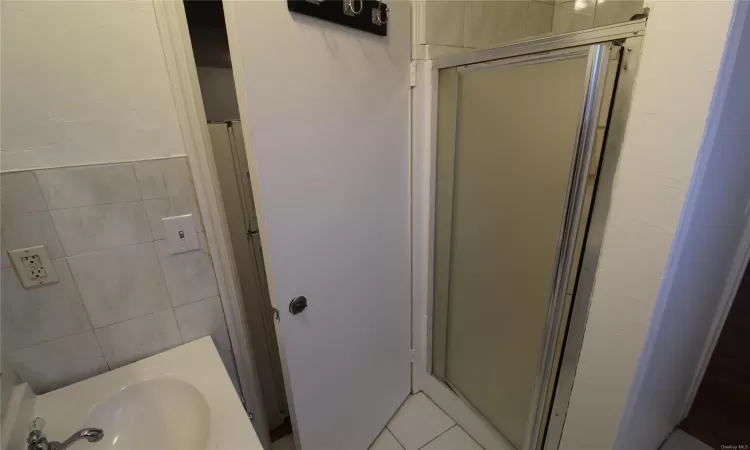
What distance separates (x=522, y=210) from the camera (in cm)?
102

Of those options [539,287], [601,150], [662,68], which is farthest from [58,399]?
[662,68]

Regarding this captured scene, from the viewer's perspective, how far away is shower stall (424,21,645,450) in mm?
788

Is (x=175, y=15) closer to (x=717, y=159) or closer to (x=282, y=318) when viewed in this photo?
(x=282, y=318)

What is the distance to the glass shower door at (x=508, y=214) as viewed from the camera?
0.86 meters

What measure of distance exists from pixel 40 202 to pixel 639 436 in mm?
1948

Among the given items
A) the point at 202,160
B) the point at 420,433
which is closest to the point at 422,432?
the point at 420,433

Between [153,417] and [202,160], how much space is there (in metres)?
0.74

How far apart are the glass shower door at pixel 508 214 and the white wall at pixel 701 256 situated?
8.3 inches

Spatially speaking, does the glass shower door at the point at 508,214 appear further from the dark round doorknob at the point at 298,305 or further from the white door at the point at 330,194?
the dark round doorknob at the point at 298,305

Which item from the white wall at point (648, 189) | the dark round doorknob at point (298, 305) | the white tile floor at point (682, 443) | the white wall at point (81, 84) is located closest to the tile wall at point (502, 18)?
the white wall at point (648, 189)

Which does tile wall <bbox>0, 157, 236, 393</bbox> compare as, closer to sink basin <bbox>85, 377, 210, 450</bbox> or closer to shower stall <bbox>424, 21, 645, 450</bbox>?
sink basin <bbox>85, 377, 210, 450</bbox>

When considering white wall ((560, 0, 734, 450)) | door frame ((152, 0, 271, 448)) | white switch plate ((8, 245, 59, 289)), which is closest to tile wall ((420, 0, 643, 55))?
white wall ((560, 0, 734, 450))

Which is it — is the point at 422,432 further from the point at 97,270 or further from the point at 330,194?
the point at 97,270

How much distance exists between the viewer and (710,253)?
3.18ft
